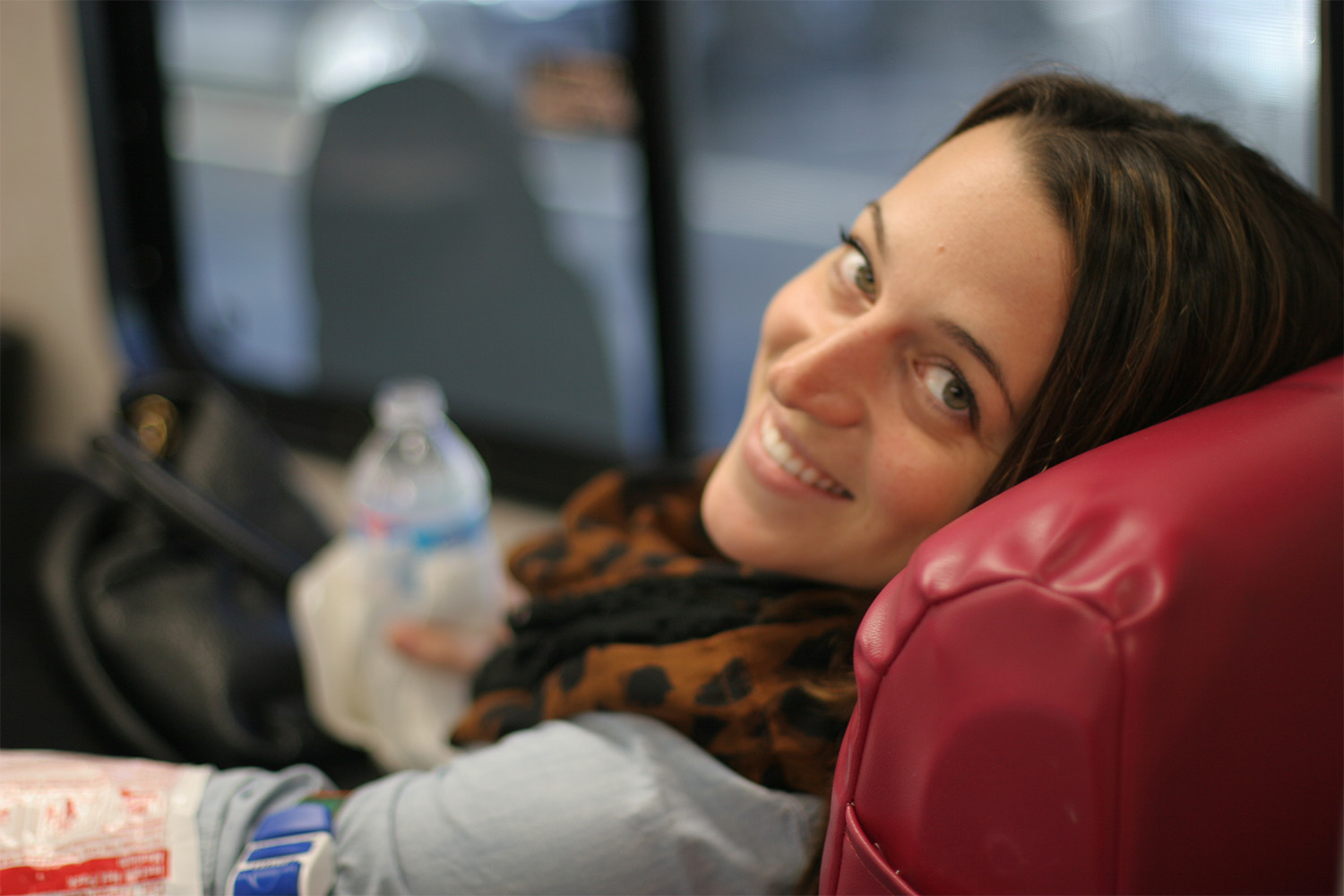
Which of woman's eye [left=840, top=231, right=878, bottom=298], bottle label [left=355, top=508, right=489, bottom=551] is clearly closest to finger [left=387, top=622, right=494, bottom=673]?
bottle label [left=355, top=508, right=489, bottom=551]

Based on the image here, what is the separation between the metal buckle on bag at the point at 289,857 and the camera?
0.80m

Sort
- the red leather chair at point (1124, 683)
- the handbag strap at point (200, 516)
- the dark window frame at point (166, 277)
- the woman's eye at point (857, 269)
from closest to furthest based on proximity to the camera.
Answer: the red leather chair at point (1124, 683) → the woman's eye at point (857, 269) → the handbag strap at point (200, 516) → the dark window frame at point (166, 277)

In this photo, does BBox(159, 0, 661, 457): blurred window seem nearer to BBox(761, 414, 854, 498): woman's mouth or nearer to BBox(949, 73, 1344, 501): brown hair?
BBox(761, 414, 854, 498): woman's mouth

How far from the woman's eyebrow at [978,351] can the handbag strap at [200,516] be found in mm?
1133

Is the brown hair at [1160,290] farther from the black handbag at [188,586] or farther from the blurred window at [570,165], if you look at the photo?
the black handbag at [188,586]

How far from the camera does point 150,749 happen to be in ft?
4.75

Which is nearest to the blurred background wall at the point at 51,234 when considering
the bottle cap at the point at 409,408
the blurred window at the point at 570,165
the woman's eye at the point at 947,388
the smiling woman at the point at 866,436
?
the blurred window at the point at 570,165

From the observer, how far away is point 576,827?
0.83 metres

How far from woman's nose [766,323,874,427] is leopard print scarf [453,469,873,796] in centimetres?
17

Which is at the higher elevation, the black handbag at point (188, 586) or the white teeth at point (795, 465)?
the white teeth at point (795, 465)

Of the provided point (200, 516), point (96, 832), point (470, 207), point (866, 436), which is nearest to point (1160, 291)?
point (866, 436)

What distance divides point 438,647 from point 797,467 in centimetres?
63

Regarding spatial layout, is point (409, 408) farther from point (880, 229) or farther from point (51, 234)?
point (51, 234)

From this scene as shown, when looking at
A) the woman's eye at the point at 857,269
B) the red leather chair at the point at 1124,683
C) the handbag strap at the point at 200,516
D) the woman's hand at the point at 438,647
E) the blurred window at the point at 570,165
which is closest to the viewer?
the red leather chair at the point at 1124,683
